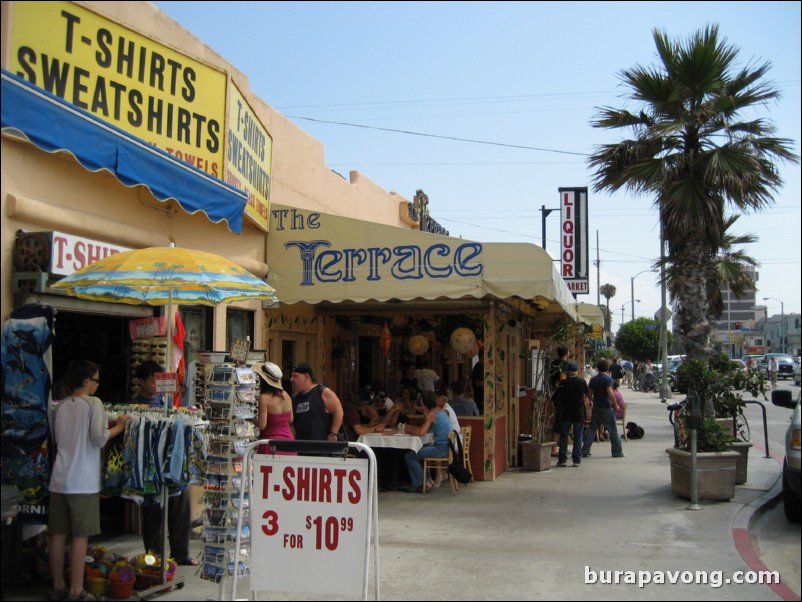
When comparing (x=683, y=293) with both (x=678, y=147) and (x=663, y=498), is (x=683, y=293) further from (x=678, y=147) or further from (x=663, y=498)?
(x=663, y=498)

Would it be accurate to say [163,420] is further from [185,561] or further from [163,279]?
[185,561]

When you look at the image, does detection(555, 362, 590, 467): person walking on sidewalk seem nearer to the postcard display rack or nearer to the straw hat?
the straw hat

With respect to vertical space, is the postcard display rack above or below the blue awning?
below

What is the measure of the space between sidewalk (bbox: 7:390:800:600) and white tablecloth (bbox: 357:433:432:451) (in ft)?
2.19

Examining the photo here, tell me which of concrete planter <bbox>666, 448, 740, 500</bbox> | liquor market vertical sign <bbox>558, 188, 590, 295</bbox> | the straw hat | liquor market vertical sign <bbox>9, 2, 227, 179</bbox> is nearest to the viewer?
liquor market vertical sign <bbox>9, 2, 227, 179</bbox>

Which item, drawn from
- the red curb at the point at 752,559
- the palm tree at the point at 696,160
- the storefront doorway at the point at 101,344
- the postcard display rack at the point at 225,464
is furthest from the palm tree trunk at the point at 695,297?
the storefront doorway at the point at 101,344

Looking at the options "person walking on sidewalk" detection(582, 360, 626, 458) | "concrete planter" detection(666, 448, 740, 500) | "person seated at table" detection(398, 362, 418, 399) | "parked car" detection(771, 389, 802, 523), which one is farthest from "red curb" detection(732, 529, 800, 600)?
"person seated at table" detection(398, 362, 418, 399)

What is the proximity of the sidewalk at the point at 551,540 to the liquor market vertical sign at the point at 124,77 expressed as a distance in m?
4.10

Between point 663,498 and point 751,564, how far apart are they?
317 centimetres

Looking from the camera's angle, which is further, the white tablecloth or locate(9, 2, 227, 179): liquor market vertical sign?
the white tablecloth

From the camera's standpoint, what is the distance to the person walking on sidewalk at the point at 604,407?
563 inches

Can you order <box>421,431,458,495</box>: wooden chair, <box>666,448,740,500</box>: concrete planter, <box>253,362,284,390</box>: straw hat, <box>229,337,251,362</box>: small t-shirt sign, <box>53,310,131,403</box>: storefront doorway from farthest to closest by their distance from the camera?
<box>421,431,458,495</box>: wooden chair, <box>666,448,740,500</box>: concrete planter, <box>53,310,131,403</box>: storefront doorway, <box>253,362,284,390</box>: straw hat, <box>229,337,251,362</box>: small t-shirt sign
